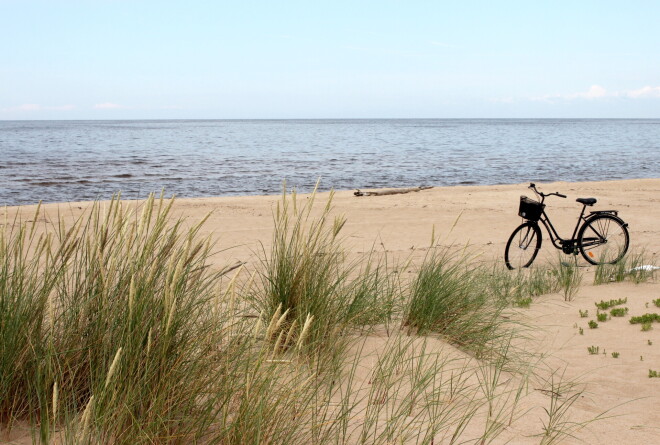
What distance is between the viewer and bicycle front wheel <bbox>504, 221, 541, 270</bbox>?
893cm

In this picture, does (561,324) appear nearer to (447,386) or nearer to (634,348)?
(634,348)

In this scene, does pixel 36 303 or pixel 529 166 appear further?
pixel 529 166

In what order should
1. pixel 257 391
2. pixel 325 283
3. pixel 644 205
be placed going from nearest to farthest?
pixel 257 391
pixel 325 283
pixel 644 205

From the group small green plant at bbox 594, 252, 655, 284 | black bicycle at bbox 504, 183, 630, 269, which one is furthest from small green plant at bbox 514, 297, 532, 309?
black bicycle at bbox 504, 183, 630, 269

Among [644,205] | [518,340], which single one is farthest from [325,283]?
[644,205]

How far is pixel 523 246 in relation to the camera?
900 centimetres

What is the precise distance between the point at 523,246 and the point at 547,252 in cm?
151

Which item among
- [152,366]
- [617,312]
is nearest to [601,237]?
[617,312]

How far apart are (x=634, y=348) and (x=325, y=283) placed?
3.04 meters

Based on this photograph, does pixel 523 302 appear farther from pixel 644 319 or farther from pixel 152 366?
pixel 152 366

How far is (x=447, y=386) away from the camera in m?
3.53

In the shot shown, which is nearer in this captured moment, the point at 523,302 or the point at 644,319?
the point at 644,319

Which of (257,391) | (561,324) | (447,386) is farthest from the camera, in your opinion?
(561,324)

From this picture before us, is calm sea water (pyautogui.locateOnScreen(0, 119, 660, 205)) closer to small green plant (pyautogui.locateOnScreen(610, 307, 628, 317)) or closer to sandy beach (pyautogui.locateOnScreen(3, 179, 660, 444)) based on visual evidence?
sandy beach (pyautogui.locateOnScreen(3, 179, 660, 444))
